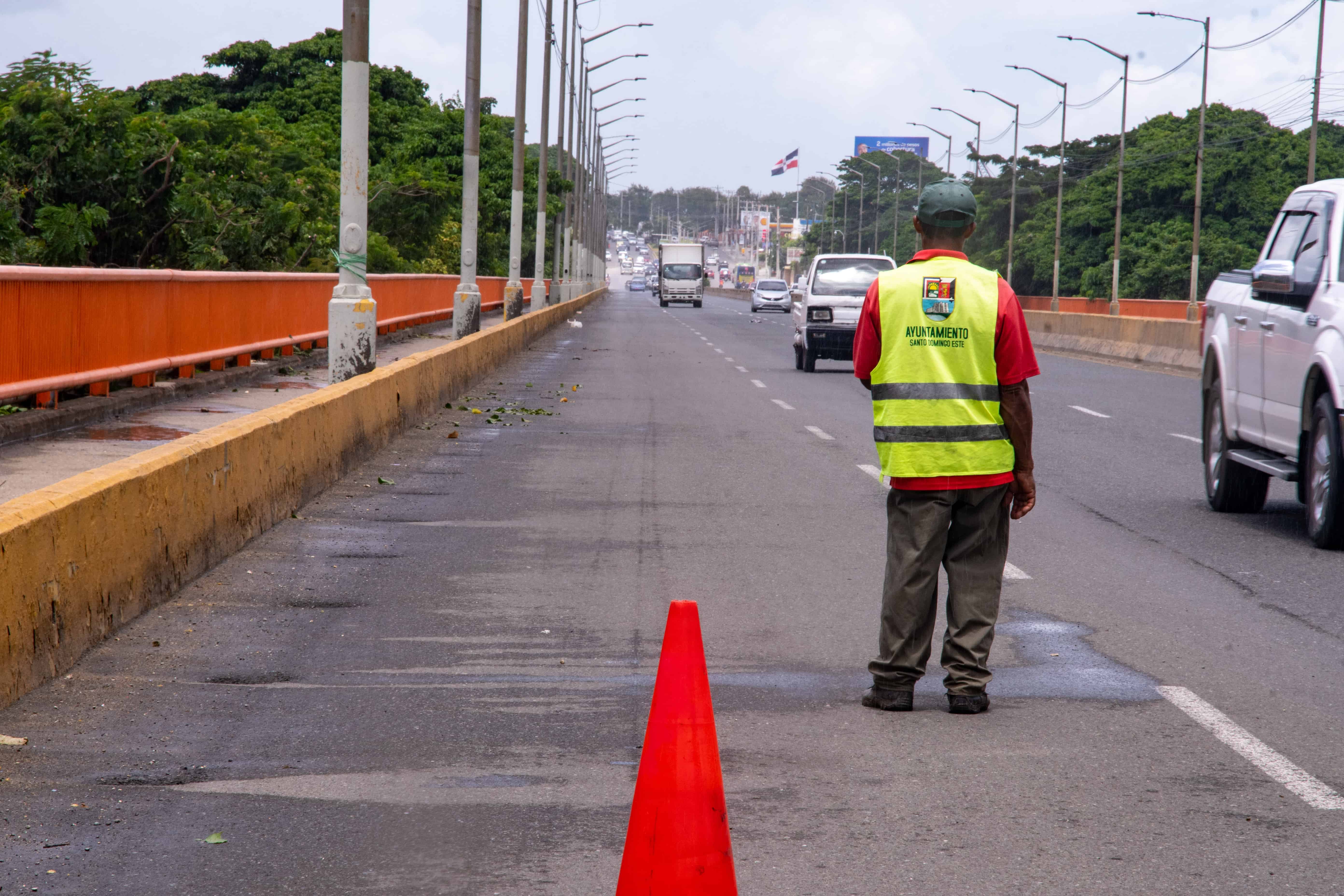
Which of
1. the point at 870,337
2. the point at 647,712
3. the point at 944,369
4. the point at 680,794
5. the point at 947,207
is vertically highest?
the point at 947,207

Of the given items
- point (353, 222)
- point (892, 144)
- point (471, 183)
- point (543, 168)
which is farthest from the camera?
point (892, 144)

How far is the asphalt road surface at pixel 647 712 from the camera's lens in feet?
15.4

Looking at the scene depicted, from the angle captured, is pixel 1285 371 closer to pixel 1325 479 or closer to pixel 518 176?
pixel 1325 479

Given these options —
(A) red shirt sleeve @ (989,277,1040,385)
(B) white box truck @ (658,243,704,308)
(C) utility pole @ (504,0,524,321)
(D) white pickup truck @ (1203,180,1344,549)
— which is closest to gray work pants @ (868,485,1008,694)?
(A) red shirt sleeve @ (989,277,1040,385)

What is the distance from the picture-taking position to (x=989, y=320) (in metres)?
6.22

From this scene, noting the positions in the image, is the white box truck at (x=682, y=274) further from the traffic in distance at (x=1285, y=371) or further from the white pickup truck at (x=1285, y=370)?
the white pickup truck at (x=1285, y=370)

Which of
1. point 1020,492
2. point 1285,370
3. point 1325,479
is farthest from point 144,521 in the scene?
point 1285,370

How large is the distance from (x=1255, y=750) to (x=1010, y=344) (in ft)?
5.28

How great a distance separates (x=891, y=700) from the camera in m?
6.34

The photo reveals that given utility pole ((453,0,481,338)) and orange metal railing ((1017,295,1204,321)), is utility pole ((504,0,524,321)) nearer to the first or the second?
utility pole ((453,0,481,338))

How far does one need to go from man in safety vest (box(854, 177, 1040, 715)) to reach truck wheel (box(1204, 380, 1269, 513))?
600cm

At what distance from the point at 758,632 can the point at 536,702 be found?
1600 millimetres

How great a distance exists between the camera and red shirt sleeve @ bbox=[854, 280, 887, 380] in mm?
6348

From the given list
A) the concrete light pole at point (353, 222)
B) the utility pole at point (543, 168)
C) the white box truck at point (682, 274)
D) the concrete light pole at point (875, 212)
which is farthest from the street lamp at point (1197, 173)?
the concrete light pole at point (875, 212)
